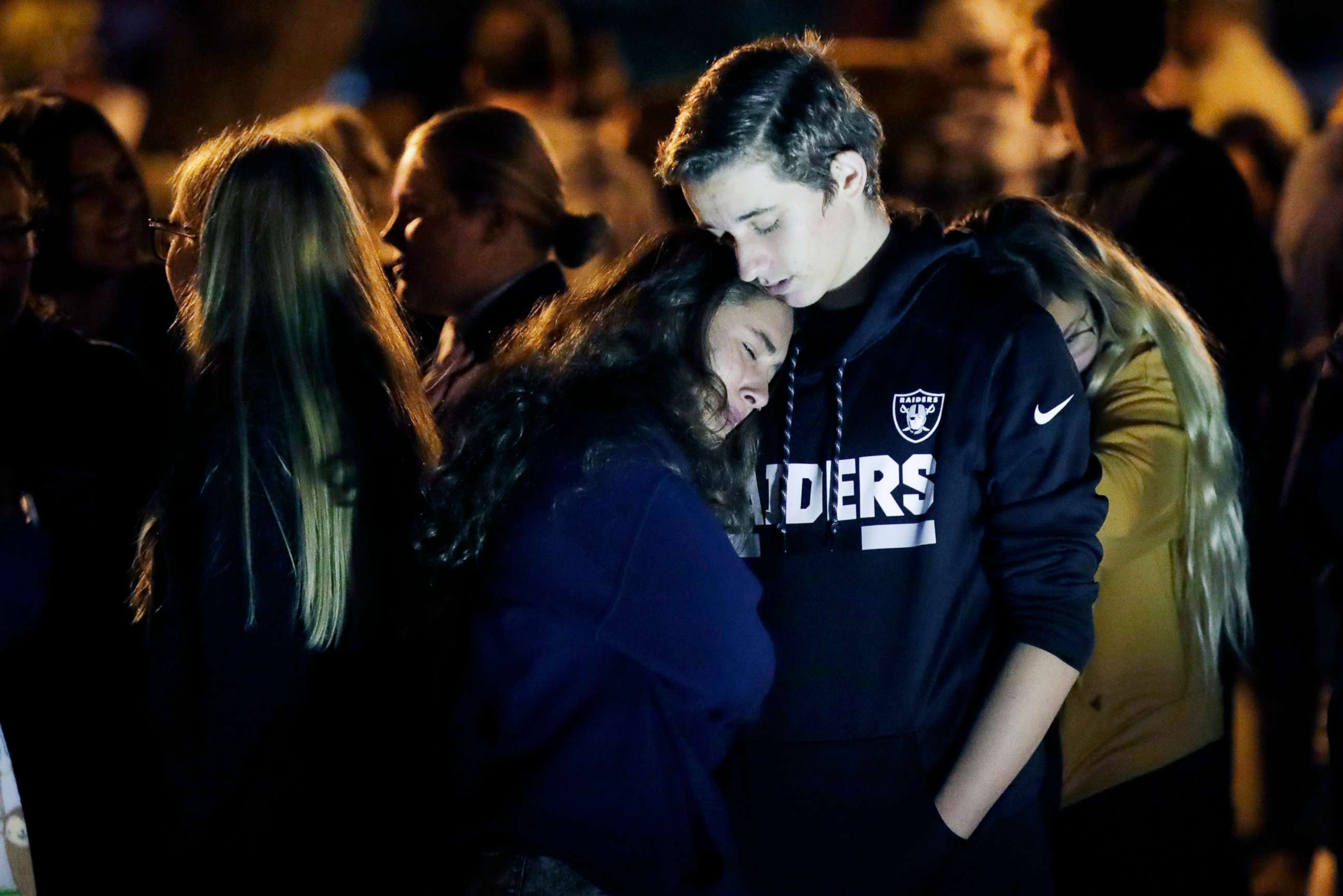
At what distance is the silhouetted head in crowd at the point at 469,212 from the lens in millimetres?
3422

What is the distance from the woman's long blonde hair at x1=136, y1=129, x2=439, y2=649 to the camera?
233cm

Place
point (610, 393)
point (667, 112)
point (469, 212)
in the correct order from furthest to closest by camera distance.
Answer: point (667, 112) → point (469, 212) → point (610, 393)

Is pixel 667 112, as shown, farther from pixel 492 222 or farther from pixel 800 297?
pixel 800 297

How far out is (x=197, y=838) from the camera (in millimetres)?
2311

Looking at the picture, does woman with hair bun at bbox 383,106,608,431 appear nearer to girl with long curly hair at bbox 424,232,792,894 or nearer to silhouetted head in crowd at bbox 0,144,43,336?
silhouetted head in crowd at bbox 0,144,43,336

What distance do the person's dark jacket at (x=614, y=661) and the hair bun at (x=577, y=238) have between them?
5.01 ft

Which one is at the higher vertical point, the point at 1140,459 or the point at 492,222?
the point at 492,222

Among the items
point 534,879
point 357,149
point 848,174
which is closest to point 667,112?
point 357,149

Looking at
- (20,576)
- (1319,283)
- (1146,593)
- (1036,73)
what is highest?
(1036,73)

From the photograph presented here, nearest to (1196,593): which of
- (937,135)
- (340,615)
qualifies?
(340,615)

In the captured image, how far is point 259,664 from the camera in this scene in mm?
2320

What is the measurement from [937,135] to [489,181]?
329cm

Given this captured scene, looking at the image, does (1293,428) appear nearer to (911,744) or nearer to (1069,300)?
(1069,300)

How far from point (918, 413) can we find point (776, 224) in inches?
13.8
